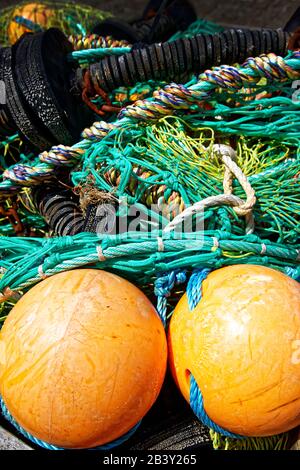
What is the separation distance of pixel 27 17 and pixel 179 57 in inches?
45.6

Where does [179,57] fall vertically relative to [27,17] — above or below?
below

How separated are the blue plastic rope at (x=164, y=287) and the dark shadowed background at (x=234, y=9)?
8.51 feet

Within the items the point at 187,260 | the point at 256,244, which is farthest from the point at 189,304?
the point at 256,244

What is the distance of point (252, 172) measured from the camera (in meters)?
1.83

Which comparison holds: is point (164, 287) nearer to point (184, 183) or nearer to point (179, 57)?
point (184, 183)

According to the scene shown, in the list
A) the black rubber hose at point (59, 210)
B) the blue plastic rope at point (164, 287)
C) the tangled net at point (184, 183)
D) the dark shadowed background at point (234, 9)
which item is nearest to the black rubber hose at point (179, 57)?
the tangled net at point (184, 183)

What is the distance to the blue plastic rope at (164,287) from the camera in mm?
1602

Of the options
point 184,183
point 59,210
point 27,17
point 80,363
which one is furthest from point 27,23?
point 80,363

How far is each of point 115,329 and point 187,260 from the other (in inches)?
12.4

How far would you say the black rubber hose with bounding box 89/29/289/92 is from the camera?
1982 mm

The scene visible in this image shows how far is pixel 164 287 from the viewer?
1607 mm

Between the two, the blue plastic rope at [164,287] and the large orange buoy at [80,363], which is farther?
the blue plastic rope at [164,287]

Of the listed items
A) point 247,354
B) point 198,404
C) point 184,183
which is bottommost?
point 198,404

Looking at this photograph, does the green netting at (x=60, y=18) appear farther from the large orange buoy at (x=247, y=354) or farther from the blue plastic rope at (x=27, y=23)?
the large orange buoy at (x=247, y=354)
